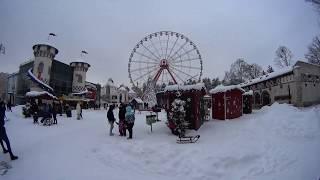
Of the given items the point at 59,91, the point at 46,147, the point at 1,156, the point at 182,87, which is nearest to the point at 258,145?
the point at 182,87

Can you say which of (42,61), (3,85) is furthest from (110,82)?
(42,61)

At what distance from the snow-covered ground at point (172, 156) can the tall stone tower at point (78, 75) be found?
47.9 meters

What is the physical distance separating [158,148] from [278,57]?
55.1m

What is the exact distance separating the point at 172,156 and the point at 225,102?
13.4m

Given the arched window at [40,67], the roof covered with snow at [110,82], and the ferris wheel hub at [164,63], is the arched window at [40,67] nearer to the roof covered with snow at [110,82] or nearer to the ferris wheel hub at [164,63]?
the ferris wheel hub at [164,63]

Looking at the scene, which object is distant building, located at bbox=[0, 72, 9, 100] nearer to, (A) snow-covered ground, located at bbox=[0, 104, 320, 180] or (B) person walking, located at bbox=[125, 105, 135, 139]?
(B) person walking, located at bbox=[125, 105, 135, 139]

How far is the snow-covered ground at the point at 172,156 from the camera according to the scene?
8.97 meters

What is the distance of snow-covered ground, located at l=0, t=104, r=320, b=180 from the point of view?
29.4 ft

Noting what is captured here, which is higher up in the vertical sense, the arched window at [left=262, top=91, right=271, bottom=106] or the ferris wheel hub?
the ferris wheel hub

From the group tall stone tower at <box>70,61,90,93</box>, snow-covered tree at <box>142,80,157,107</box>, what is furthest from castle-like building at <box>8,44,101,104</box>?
snow-covered tree at <box>142,80,157,107</box>

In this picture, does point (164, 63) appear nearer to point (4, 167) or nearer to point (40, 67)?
point (4, 167)

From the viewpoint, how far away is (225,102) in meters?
23.3

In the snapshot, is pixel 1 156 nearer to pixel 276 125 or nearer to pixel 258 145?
pixel 258 145

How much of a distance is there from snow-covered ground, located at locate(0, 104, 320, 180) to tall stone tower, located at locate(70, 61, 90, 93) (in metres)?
47.9
